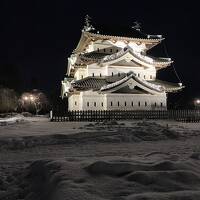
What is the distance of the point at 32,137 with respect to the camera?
1302cm

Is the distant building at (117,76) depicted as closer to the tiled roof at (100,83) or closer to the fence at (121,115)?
the tiled roof at (100,83)

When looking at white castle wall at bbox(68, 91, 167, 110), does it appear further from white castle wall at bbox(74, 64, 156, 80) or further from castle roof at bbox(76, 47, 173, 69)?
castle roof at bbox(76, 47, 173, 69)

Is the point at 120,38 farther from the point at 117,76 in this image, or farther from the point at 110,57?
the point at 117,76

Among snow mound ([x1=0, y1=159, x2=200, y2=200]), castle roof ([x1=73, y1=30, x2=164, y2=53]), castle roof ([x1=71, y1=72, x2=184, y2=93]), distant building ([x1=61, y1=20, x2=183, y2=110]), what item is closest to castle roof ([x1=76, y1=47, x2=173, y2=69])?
distant building ([x1=61, y1=20, x2=183, y2=110])

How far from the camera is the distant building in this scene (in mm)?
33469

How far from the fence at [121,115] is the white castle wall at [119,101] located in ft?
7.62

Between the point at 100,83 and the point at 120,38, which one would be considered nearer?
the point at 100,83

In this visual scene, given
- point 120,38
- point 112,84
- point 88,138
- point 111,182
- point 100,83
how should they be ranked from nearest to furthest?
point 111,182
point 88,138
point 112,84
point 100,83
point 120,38

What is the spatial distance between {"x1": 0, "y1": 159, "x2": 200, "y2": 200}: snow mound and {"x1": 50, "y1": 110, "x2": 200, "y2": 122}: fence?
78.2 feet

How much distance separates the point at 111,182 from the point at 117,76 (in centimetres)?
3168

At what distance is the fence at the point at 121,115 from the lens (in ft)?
98.0

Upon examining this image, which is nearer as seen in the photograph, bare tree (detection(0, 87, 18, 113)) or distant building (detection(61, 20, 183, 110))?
distant building (detection(61, 20, 183, 110))

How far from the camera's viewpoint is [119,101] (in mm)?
34031

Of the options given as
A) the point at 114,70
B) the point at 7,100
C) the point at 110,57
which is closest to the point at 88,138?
the point at 110,57
